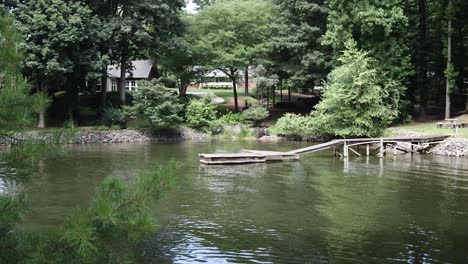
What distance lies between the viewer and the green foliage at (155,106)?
A: 36.8 metres

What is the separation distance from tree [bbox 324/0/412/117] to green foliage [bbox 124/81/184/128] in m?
12.9

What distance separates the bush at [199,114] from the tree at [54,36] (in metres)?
8.66

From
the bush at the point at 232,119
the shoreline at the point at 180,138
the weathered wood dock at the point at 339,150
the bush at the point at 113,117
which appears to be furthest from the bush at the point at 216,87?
the weathered wood dock at the point at 339,150

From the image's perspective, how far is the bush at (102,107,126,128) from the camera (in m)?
37.1

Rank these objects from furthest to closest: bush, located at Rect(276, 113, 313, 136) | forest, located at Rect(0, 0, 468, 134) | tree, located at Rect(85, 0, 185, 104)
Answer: tree, located at Rect(85, 0, 185, 104) < bush, located at Rect(276, 113, 313, 136) < forest, located at Rect(0, 0, 468, 134)

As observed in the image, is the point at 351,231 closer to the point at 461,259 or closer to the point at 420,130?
the point at 461,259

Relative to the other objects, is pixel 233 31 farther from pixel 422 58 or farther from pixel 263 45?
pixel 422 58

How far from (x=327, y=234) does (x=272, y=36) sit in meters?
33.1

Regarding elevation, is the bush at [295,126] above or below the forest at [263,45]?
below

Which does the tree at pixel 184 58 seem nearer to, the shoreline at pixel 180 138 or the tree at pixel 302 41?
→ the shoreline at pixel 180 138

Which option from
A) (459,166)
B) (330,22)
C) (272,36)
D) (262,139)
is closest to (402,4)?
(330,22)

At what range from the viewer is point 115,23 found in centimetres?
3675

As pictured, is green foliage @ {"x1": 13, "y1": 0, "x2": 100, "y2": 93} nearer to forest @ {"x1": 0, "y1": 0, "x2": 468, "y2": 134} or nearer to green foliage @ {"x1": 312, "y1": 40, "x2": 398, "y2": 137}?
forest @ {"x1": 0, "y1": 0, "x2": 468, "y2": 134}

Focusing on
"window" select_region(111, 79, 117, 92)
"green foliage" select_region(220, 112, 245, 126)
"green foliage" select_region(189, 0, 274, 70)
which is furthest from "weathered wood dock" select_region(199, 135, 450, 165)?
"window" select_region(111, 79, 117, 92)
